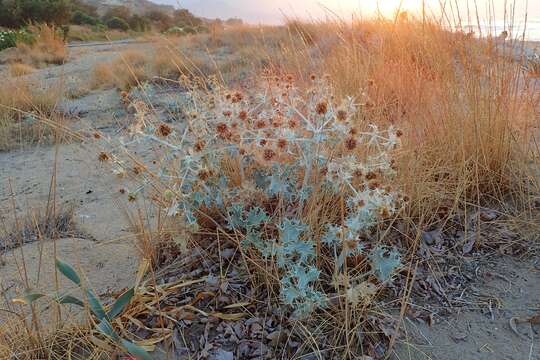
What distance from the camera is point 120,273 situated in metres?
1.79

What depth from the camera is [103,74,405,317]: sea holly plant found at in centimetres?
129

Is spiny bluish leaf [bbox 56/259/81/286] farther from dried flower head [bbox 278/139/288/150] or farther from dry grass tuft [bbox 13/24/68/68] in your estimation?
dry grass tuft [bbox 13/24/68/68]

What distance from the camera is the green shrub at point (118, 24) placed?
80.4 ft

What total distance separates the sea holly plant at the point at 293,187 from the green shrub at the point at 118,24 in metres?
25.5

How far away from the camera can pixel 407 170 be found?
185 cm

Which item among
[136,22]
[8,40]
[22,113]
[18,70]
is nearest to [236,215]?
[22,113]

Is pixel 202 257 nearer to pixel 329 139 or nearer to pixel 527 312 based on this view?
pixel 329 139

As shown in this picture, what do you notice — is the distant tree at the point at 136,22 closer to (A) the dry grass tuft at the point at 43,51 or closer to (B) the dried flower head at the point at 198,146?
(A) the dry grass tuft at the point at 43,51

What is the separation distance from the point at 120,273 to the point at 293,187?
0.80 meters

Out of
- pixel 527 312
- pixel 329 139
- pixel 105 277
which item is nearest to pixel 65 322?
pixel 105 277

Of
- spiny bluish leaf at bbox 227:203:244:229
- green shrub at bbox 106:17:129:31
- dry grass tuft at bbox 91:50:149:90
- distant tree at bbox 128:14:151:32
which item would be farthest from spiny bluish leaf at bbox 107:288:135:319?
green shrub at bbox 106:17:129:31

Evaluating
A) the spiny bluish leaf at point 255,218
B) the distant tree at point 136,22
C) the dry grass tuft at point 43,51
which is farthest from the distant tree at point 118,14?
the spiny bluish leaf at point 255,218

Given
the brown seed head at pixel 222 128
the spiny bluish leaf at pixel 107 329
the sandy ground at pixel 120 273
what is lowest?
the sandy ground at pixel 120 273

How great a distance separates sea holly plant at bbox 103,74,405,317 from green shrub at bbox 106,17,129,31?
83.7 feet
